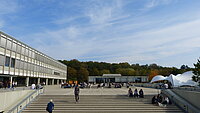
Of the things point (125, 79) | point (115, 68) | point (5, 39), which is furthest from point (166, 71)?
point (5, 39)

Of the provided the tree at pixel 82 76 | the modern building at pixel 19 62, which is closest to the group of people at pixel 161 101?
the modern building at pixel 19 62

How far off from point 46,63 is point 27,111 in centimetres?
5174

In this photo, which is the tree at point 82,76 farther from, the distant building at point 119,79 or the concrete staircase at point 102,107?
the concrete staircase at point 102,107

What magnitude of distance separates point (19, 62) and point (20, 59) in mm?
920

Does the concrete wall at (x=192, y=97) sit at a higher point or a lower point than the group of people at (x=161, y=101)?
higher

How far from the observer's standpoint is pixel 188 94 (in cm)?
1512

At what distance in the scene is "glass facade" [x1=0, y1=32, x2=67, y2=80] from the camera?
35.5 m

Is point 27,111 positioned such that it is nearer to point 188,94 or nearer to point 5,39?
point 188,94

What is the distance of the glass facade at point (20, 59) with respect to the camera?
35.5 m

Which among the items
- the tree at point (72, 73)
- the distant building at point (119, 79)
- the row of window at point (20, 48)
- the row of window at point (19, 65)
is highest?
the row of window at point (20, 48)

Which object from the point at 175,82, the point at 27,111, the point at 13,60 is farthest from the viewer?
the point at 175,82

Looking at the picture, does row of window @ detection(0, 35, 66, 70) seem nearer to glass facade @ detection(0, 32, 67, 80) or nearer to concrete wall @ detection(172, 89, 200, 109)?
glass facade @ detection(0, 32, 67, 80)

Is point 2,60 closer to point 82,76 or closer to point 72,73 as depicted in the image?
point 82,76

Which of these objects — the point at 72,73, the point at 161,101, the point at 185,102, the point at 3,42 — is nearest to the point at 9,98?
the point at 161,101
